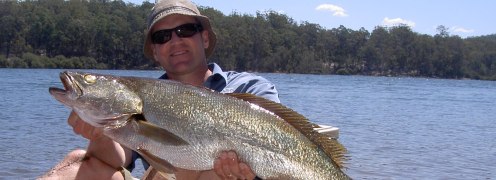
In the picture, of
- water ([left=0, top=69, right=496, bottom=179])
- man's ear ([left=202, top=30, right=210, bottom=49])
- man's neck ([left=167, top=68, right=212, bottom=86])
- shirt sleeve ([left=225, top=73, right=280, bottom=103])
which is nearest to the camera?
shirt sleeve ([left=225, top=73, right=280, bottom=103])

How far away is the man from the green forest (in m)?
75.7

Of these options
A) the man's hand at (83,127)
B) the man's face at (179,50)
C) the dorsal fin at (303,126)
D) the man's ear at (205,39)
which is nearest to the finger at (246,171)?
the dorsal fin at (303,126)

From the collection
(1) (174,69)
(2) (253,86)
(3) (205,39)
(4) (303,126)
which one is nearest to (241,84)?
(2) (253,86)

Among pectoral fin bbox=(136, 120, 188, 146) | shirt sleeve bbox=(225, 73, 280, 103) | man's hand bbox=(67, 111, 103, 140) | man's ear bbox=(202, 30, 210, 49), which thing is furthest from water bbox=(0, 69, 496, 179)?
pectoral fin bbox=(136, 120, 188, 146)

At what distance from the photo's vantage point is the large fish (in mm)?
3953

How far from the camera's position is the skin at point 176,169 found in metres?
4.20

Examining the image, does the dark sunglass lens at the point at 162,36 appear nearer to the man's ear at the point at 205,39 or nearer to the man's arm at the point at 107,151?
the man's ear at the point at 205,39

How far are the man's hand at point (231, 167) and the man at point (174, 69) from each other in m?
0.57

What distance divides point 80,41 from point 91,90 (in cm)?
9348

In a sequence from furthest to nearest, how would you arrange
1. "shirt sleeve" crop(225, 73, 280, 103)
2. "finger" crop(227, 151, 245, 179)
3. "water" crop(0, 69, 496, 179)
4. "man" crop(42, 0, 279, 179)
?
"water" crop(0, 69, 496, 179), "shirt sleeve" crop(225, 73, 280, 103), "man" crop(42, 0, 279, 179), "finger" crop(227, 151, 245, 179)

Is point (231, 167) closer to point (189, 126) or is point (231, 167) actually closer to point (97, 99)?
point (189, 126)

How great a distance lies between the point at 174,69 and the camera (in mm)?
5672

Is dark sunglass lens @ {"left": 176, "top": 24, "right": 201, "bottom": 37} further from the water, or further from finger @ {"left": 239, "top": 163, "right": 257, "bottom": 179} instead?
the water

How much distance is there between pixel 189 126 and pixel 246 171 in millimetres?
461
